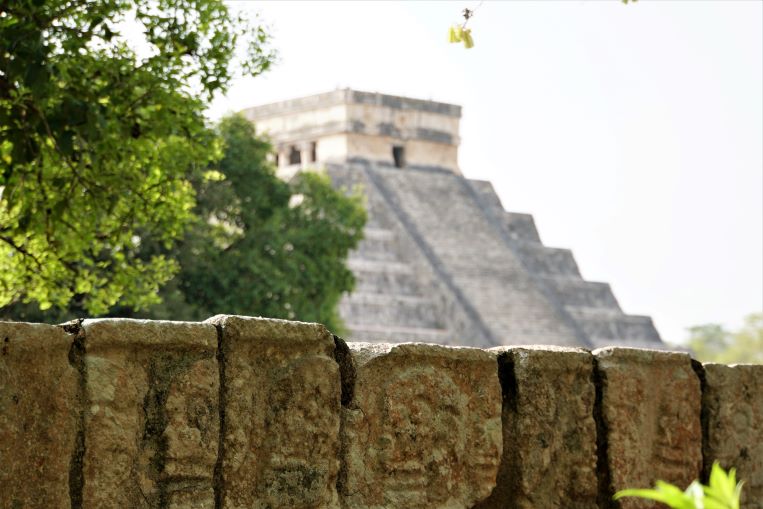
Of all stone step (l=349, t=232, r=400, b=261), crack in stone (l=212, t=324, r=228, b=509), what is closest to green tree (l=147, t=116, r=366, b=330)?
stone step (l=349, t=232, r=400, b=261)

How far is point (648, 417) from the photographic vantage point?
5.74 m

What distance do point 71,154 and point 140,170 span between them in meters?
2.64

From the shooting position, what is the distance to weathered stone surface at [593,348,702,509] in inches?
219

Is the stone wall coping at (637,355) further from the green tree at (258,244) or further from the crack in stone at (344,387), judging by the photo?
the green tree at (258,244)

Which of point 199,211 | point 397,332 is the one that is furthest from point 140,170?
point 397,332

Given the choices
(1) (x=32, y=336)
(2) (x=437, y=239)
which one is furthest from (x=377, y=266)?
(1) (x=32, y=336)

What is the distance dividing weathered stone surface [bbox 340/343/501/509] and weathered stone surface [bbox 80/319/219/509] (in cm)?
61

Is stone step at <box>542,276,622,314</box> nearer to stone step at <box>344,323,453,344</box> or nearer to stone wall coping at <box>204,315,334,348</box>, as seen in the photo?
stone step at <box>344,323,453,344</box>

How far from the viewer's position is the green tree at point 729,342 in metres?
68.8

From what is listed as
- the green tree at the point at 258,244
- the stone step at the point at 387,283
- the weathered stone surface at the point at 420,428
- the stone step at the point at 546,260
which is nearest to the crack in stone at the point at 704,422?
the weathered stone surface at the point at 420,428

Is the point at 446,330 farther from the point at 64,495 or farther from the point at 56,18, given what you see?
the point at 64,495

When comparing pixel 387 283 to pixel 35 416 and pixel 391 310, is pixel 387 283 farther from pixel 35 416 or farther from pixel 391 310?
pixel 35 416

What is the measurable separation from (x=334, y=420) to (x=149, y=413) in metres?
0.67

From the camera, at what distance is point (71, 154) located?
8.18 m
